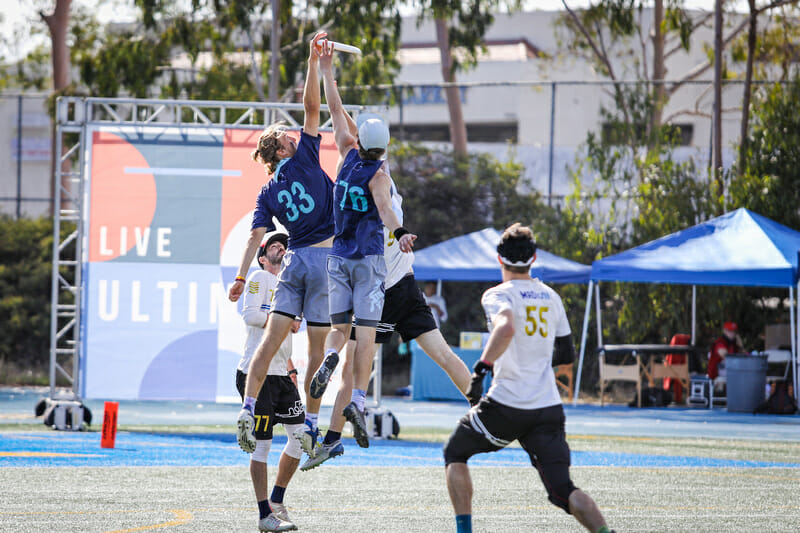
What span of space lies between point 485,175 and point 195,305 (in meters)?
13.7

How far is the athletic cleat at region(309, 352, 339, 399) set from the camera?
673cm

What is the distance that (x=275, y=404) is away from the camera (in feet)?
25.1

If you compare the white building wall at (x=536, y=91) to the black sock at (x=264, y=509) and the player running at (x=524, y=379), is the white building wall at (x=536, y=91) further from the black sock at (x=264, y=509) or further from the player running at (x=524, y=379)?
the player running at (x=524, y=379)

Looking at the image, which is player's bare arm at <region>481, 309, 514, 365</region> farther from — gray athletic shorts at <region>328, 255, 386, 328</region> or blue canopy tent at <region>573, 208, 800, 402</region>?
blue canopy tent at <region>573, 208, 800, 402</region>

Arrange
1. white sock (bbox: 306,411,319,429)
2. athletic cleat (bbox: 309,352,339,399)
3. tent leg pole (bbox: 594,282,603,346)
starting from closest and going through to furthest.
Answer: athletic cleat (bbox: 309,352,339,399), white sock (bbox: 306,411,319,429), tent leg pole (bbox: 594,282,603,346)

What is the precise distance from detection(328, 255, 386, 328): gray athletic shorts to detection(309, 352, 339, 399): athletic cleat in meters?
0.40

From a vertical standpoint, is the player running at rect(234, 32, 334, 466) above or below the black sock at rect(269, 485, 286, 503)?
above

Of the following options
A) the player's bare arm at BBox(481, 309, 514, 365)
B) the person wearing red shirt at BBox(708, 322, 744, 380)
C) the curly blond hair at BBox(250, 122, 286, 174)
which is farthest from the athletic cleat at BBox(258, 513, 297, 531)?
the person wearing red shirt at BBox(708, 322, 744, 380)

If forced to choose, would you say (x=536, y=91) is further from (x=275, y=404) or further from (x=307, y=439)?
(x=307, y=439)


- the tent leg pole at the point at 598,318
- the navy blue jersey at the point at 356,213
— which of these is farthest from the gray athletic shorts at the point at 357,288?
the tent leg pole at the point at 598,318

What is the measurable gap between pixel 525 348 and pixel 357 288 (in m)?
1.66

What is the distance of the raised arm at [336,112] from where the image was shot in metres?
7.31

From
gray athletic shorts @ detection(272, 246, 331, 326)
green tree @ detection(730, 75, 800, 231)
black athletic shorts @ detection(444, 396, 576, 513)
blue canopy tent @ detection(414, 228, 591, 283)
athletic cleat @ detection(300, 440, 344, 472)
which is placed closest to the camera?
black athletic shorts @ detection(444, 396, 576, 513)

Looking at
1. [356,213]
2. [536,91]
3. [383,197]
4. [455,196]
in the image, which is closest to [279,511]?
[356,213]
